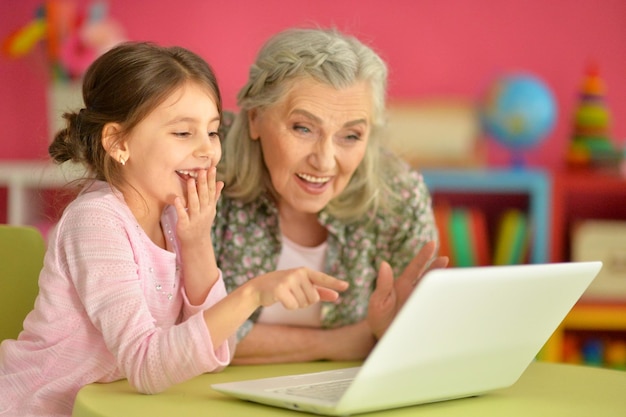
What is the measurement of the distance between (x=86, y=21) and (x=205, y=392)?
250 cm

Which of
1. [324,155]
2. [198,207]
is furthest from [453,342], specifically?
[324,155]

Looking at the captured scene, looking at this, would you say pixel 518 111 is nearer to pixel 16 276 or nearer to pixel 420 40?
pixel 420 40

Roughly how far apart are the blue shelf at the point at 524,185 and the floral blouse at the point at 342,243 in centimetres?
143

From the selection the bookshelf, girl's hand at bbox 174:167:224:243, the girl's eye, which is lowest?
the bookshelf

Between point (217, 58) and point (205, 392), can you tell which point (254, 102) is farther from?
point (217, 58)

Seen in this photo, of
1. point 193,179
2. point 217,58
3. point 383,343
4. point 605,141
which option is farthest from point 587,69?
point 383,343

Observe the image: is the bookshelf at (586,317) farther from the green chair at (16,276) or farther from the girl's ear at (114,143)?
the girl's ear at (114,143)

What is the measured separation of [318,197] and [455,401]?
0.60 meters

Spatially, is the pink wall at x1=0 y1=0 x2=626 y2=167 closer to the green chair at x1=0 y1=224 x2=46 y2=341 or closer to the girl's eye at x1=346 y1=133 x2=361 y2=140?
the girl's eye at x1=346 y1=133 x2=361 y2=140

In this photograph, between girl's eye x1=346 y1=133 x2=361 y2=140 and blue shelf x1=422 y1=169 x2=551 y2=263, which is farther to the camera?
blue shelf x1=422 y1=169 x2=551 y2=263

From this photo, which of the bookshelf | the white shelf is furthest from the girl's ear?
the bookshelf

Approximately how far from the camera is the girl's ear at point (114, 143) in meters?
1.35

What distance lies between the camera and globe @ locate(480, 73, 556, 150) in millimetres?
3234

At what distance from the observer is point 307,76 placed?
1.71 m
